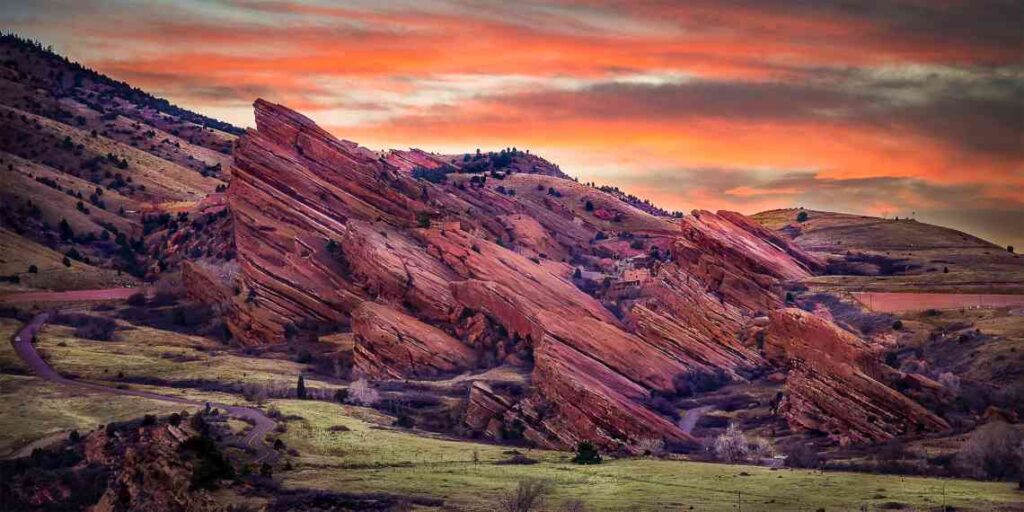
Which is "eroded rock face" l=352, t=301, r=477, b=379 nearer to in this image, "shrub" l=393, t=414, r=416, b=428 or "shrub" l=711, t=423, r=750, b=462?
"shrub" l=393, t=414, r=416, b=428

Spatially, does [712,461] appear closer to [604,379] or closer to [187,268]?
[604,379]

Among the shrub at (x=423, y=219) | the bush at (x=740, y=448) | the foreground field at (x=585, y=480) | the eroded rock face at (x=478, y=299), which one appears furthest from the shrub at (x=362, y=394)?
the shrub at (x=423, y=219)

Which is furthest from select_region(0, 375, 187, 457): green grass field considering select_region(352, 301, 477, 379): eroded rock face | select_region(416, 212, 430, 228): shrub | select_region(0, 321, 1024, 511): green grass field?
select_region(416, 212, 430, 228): shrub

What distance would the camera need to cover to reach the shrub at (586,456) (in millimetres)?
114000

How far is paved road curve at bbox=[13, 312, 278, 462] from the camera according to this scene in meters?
112

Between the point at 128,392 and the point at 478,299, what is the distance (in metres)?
46.2

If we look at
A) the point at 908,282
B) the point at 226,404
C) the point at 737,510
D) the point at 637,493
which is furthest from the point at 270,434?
the point at 908,282

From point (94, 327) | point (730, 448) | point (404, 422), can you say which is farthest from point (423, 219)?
point (730, 448)

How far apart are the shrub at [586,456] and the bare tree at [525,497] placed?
16.6m

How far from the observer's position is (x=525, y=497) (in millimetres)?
87500

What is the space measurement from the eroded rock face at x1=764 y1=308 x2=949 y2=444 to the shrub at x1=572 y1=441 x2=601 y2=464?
2181cm

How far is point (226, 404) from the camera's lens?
13112cm

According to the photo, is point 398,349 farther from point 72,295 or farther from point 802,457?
point 72,295

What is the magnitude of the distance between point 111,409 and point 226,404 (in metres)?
11.1
